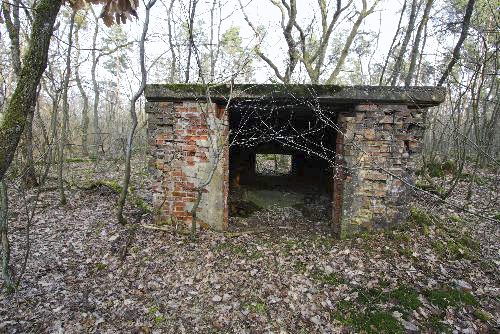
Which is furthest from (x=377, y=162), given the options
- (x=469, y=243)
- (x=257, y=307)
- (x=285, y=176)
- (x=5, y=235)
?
(x=5, y=235)

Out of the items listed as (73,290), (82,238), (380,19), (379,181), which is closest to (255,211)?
(379,181)

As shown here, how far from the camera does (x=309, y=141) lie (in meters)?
4.59

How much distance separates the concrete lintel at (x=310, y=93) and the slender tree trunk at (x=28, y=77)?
2.75m

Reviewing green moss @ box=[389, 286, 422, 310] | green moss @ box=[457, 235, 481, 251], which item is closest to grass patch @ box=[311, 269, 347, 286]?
green moss @ box=[389, 286, 422, 310]

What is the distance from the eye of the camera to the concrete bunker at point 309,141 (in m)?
4.54

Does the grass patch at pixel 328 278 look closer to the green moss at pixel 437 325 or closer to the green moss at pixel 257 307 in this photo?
the green moss at pixel 257 307

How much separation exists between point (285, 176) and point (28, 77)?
7.15 metres

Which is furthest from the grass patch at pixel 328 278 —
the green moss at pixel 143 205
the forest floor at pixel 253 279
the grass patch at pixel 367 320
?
the green moss at pixel 143 205

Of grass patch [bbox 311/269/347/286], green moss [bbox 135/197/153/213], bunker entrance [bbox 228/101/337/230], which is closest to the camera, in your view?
grass patch [bbox 311/269/347/286]

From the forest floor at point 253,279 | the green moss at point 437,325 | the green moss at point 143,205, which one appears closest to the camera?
the green moss at point 437,325

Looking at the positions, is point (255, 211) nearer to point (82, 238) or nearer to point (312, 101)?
point (312, 101)

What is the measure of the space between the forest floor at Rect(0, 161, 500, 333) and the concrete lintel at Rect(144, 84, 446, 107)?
186 centimetres

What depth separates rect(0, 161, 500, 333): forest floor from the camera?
10.8 ft

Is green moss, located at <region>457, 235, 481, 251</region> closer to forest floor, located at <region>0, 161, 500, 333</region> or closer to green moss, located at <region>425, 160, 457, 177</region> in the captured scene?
forest floor, located at <region>0, 161, 500, 333</region>
